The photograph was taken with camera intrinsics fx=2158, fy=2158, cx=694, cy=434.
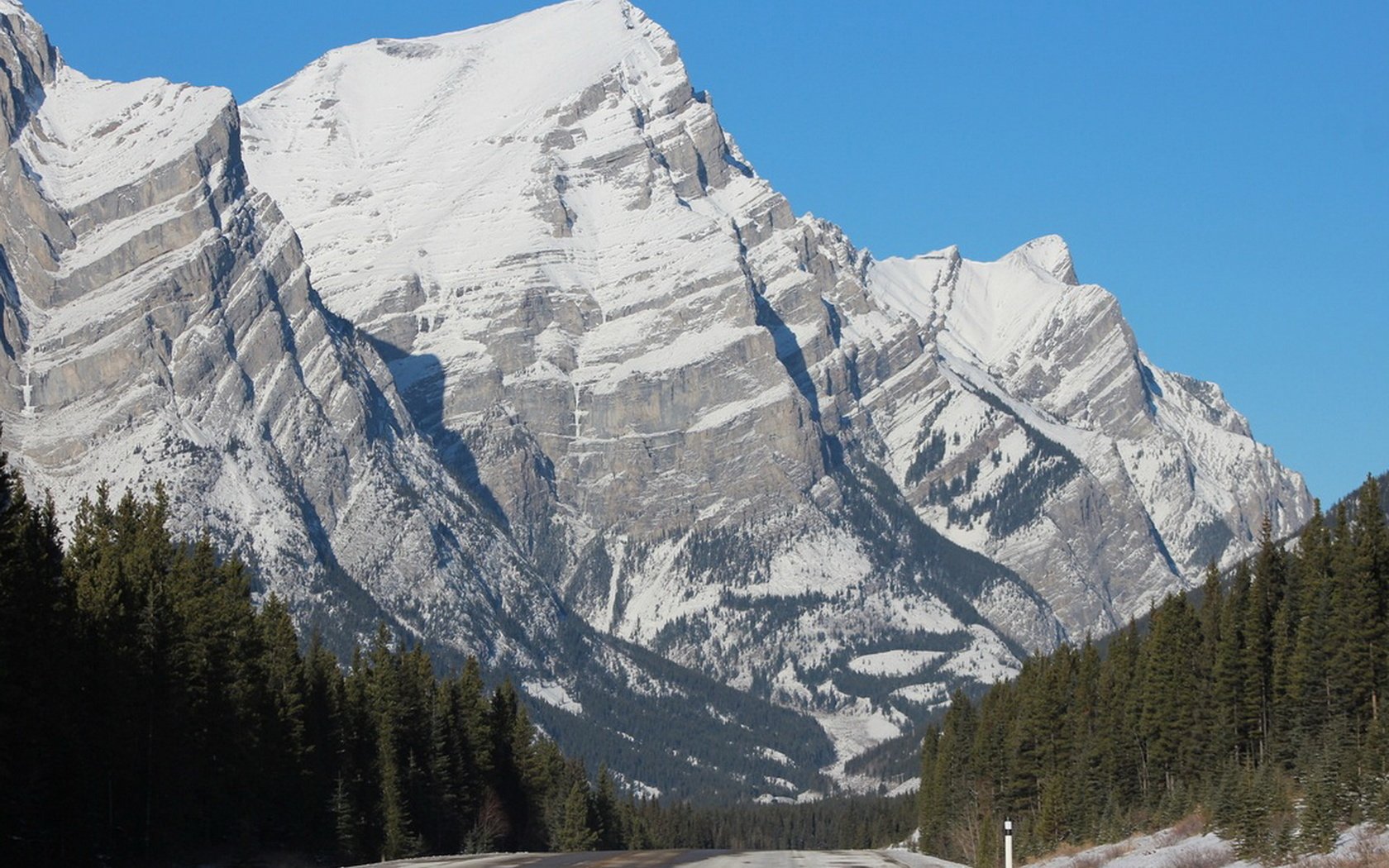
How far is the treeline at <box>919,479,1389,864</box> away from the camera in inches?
3959

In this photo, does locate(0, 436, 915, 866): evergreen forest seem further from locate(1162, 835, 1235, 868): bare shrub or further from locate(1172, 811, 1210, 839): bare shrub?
locate(1172, 811, 1210, 839): bare shrub

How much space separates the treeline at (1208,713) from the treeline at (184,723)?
32799mm

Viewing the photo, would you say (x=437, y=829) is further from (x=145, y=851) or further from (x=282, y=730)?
(x=145, y=851)

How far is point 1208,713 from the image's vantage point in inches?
5007

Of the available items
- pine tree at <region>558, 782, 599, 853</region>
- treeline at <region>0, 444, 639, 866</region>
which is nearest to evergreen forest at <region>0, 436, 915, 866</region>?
treeline at <region>0, 444, 639, 866</region>

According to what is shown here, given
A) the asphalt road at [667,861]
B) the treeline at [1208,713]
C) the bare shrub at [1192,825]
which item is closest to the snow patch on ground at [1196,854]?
the bare shrub at [1192,825]

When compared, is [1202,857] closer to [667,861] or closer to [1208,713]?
[667,861]

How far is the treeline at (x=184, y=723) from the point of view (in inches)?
2827

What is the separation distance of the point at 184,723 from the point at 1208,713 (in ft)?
213

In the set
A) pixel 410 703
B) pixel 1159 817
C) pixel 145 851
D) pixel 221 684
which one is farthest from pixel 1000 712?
pixel 145 851

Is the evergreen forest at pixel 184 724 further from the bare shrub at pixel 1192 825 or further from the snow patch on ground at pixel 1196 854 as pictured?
the bare shrub at pixel 1192 825

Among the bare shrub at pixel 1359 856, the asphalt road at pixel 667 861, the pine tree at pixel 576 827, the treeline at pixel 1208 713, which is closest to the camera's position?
the bare shrub at pixel 1359 856

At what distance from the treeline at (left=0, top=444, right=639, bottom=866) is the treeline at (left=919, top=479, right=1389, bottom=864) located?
32799 millimetres

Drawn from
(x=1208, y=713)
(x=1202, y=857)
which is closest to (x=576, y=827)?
(x=1208, y=713)
